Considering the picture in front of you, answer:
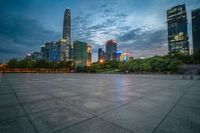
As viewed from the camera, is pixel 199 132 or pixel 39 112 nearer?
pixel 199 132

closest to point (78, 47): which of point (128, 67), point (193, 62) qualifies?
point (128, 67)

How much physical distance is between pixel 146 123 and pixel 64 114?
2.47 m

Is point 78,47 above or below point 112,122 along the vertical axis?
above

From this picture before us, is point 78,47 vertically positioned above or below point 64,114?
above

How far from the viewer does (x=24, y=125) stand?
296 centimetres

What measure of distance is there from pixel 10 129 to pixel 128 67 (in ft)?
225

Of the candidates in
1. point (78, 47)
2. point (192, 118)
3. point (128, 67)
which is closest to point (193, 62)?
point (128, 67)

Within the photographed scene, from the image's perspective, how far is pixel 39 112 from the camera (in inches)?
154

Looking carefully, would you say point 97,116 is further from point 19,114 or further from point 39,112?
point 19,114

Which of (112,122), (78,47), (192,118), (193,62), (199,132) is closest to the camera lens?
(199,132)

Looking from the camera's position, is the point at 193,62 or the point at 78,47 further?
the point at 78,47

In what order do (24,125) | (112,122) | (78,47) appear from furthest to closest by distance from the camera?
(78,47), (112,122), (24,125)

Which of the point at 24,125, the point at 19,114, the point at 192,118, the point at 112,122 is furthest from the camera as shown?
the point at 19,114

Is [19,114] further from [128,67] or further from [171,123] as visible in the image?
[128,67]
